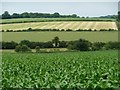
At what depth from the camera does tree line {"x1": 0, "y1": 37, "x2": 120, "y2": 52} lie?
50812 mm

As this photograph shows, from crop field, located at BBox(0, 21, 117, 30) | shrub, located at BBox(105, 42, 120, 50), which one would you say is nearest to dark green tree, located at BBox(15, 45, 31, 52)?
crop field, located at BBox(0, 21, 117, 30)

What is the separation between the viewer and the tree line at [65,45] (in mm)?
50812

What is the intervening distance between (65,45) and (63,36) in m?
4.54

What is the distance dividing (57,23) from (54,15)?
2.01 meters

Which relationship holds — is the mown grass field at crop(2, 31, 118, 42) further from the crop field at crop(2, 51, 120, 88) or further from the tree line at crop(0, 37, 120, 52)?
the crop field at crop(2, 51, 120, 88)

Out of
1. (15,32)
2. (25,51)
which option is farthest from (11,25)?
(25,51)

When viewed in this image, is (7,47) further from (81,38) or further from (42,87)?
(42,87)

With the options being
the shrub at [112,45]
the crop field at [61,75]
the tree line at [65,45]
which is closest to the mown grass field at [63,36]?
the tree line at [65,45]

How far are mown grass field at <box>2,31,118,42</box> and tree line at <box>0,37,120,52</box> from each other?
133 centimetres

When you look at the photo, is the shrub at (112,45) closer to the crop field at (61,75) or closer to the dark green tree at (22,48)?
the dark green tree at (22,48)

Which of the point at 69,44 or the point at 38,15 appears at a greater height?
the point at 38,15

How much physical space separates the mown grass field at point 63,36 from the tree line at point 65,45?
1.33 m

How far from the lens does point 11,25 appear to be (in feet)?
188

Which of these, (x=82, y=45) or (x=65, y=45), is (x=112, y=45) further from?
(x=65, y=45)
